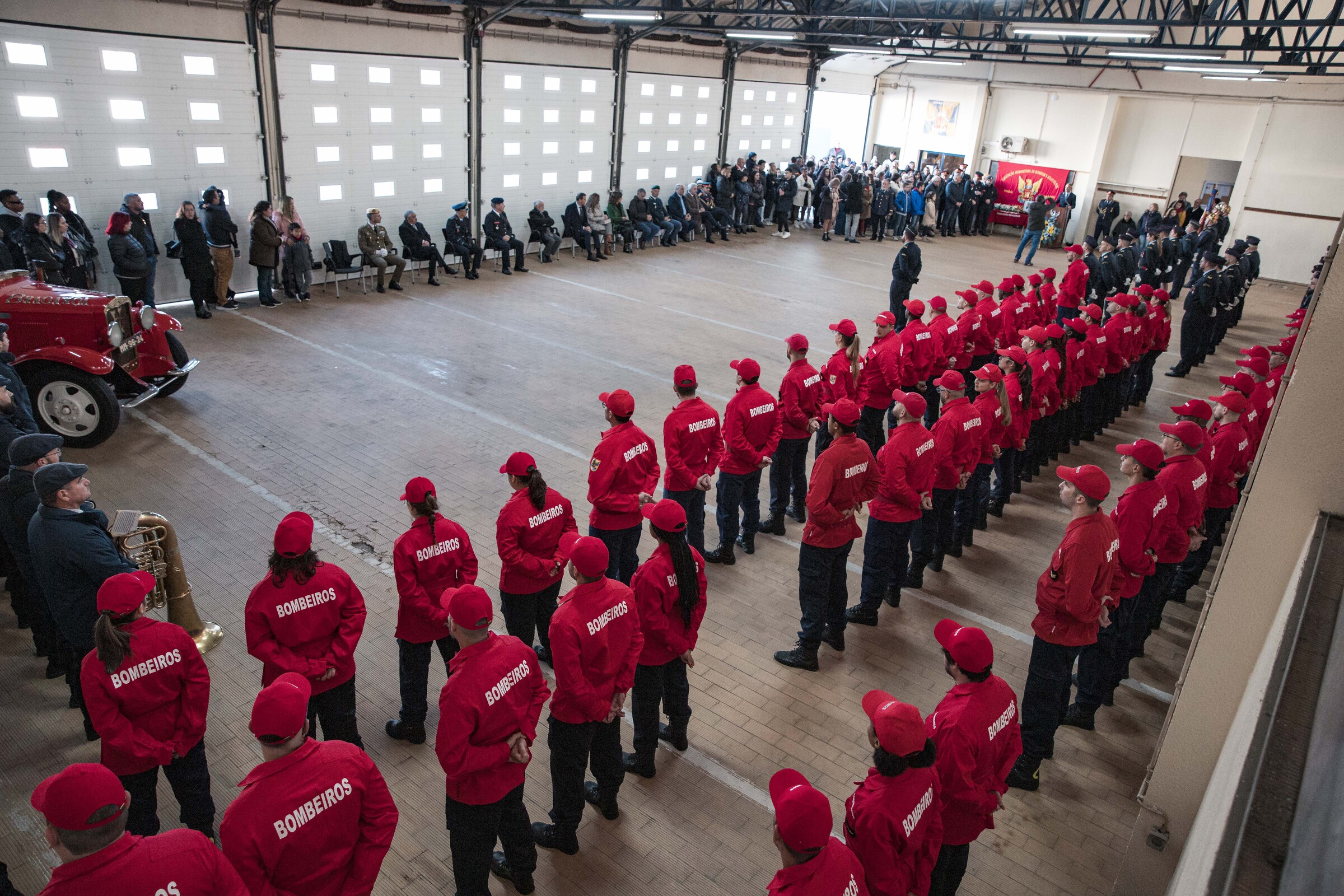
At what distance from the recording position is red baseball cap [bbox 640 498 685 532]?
4438 mm

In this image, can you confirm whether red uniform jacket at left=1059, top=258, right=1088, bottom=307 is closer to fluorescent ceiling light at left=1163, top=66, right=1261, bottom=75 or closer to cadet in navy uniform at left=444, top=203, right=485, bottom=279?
fluorescent ceiling light at left=1163, top=66, right=1261, bottom=75

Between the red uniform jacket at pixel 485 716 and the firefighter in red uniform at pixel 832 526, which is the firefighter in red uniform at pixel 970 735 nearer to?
the red uniform jacket at pixel 485 716

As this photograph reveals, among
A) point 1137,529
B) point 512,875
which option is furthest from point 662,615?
point 1137,529

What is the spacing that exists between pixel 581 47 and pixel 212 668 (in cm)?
1724

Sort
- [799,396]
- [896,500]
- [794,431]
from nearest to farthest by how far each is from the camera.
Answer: [896,500] < [799,396] < [794,431]

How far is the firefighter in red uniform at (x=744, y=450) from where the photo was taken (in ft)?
23.4

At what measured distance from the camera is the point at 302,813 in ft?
9.61

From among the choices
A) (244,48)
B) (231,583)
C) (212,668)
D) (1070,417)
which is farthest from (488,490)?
(244,48)

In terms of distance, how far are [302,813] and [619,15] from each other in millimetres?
17198

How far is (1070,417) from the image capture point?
10.7m

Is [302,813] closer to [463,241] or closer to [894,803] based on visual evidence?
[894,803]

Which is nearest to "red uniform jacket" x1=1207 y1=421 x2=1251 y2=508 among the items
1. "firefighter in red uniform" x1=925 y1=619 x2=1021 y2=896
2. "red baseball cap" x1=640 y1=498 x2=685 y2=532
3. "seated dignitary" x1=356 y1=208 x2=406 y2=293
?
"firefighter in red uniform" x1=925 y1=619 x2=1021 y2=896

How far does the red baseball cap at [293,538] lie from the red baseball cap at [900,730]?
9.41 feet

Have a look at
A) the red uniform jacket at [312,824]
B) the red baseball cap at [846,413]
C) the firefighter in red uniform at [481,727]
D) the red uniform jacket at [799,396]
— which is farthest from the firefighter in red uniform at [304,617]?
the red uniform jacket at [799,396]
